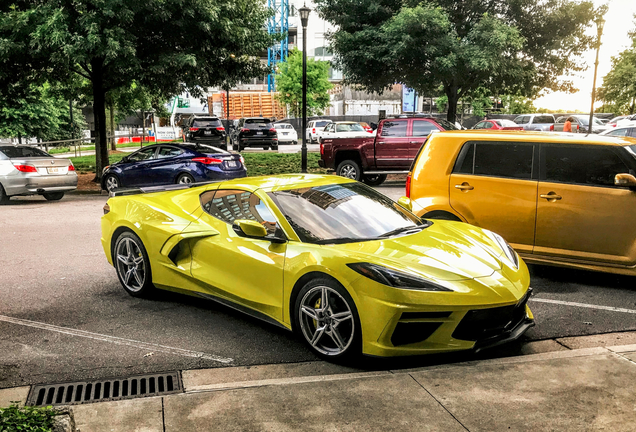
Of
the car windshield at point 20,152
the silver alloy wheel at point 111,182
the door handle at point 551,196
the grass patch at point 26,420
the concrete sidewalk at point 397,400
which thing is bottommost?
the silver alloy wheel at point 111,182

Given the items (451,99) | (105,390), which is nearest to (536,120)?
(451,99)

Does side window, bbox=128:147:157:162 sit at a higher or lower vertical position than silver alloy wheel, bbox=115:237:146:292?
higher

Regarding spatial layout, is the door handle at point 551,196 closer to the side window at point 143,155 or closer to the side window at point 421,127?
the side window at point 421,127

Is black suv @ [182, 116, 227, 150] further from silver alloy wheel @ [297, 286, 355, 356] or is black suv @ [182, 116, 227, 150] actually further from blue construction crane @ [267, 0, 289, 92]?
blue construction crane @ [267, 0, 289, 92]

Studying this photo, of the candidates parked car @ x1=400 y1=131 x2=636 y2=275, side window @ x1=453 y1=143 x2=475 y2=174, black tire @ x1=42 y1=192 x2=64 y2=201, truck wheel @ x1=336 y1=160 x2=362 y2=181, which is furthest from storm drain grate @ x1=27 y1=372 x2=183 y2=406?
truck wheel @ x1=336 y1=160 x2=362 y2=181

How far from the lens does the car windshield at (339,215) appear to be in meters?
5.11

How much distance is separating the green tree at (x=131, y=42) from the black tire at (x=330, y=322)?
12.9 meters

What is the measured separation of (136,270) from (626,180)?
5135 millimetres

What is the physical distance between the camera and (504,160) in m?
7.27

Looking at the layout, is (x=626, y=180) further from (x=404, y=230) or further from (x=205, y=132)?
(x=205, y=132)

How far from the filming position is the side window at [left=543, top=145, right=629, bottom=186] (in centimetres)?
666

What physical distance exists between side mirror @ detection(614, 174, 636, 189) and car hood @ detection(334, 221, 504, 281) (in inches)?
74.9

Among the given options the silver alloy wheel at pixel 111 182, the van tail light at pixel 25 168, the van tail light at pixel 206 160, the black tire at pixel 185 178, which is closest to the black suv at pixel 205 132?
the silver alloy wheel at pixel 111 182

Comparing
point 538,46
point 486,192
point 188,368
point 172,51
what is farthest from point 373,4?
point 188,368
